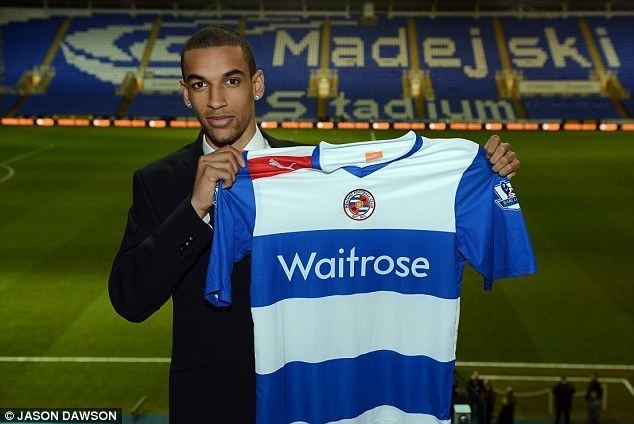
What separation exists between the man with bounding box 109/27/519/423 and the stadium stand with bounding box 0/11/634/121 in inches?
1831

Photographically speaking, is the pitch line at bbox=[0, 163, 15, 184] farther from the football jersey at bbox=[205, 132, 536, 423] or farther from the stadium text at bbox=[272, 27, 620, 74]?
the stadium text at bbox=[272, 27, 620, 74]

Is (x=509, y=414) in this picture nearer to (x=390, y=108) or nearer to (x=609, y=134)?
(x=609, y=134)

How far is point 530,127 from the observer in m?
46.4

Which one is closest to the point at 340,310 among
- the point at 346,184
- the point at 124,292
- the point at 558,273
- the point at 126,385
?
the point at 346,184

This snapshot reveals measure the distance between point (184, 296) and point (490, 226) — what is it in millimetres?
1865

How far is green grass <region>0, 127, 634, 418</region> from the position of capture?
454 inches

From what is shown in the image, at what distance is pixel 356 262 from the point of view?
4355 millimetres

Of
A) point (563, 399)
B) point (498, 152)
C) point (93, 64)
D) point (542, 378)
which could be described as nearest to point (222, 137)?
point (498, 152)

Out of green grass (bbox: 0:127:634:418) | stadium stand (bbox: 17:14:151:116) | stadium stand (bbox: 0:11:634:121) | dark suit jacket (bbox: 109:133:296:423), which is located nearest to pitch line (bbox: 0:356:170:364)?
green grass (bbox: 0:127:634:418)

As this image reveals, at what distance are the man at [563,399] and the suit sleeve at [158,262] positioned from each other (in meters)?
7.61

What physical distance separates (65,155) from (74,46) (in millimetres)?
30367

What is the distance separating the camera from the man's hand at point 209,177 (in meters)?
3.54

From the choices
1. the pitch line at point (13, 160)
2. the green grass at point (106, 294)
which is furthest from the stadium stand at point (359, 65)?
the green grass at point (106, 294)

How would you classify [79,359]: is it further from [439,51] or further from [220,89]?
[439,51]
